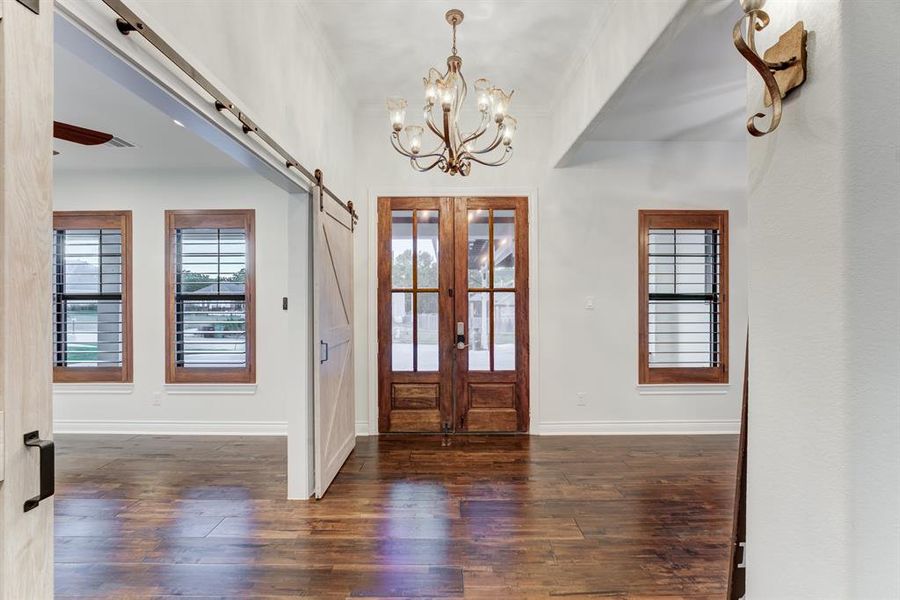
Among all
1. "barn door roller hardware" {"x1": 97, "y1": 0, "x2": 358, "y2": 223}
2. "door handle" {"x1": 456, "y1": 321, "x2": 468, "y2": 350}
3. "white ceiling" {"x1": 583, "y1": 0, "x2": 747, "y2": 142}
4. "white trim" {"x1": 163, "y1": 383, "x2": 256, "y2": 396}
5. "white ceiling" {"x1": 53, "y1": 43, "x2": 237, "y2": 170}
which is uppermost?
"white ceiling" {"x1": 583, "y1": 0, "x2": 747, "y2": 142}

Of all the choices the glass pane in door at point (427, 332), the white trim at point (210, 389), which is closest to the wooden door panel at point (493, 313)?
the glass pane in door at point (427, 332)

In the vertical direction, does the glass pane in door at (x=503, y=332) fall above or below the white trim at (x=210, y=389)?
above

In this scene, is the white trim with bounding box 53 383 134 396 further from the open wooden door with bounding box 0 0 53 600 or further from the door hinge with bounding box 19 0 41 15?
the door hinge with bounding box 19 0 41 15

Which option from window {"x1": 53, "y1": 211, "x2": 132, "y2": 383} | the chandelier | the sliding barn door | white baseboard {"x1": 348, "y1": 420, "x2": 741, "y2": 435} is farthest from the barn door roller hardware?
window {"x1": 53, "y1": 211, "x2": 132, "y2": 383}

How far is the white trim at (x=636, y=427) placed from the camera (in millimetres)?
4258

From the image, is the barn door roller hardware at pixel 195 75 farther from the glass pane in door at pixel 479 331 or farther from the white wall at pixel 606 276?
the white wall at pixel 606 276

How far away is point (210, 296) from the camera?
4.45 meters

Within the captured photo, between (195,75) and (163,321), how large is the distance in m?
3.70

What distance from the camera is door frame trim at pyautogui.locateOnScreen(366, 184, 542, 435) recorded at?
13.9ft

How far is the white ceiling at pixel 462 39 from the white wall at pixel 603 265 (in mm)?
846

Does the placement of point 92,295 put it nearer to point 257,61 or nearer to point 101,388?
point 101,388

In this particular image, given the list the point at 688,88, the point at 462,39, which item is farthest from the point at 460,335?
the point at 688,88

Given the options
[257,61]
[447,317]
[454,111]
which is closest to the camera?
[257,61]

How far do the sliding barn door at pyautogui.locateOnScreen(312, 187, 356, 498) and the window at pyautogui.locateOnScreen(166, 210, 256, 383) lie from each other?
1.39 meters
